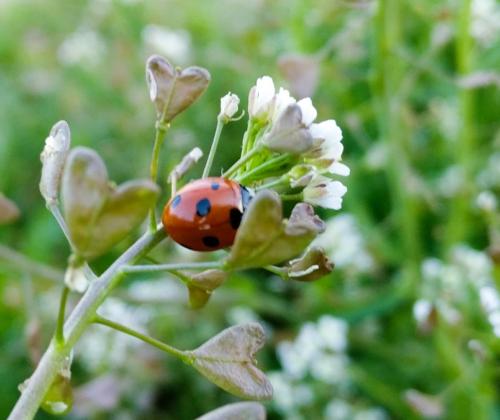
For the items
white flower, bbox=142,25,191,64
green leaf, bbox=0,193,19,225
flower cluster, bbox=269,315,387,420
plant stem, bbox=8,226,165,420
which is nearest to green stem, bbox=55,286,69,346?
plant stem, bbox=8,226,165,420

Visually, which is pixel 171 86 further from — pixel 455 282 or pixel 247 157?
pixel 455 282

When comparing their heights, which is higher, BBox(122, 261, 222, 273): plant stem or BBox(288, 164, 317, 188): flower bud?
BBox(288, 164, 317, 188): flower bud

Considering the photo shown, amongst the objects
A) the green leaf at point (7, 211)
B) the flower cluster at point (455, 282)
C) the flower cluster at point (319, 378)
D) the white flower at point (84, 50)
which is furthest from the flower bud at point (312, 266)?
the white flower at point (84, 50)

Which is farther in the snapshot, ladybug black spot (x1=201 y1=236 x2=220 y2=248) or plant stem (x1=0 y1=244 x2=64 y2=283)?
plant stem (x1=0 y1=244 x2=64 y2=283)

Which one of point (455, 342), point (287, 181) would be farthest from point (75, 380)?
point (287, 181)

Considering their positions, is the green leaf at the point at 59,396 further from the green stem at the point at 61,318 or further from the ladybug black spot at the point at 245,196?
the ladybug black spot at the point at 245,196

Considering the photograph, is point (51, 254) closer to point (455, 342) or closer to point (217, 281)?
point (455, 342)

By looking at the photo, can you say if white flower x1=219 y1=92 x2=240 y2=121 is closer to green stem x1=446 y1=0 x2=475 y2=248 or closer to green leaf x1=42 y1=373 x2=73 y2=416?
green leaf x1=42 y1=373 x2=73 y2=416
